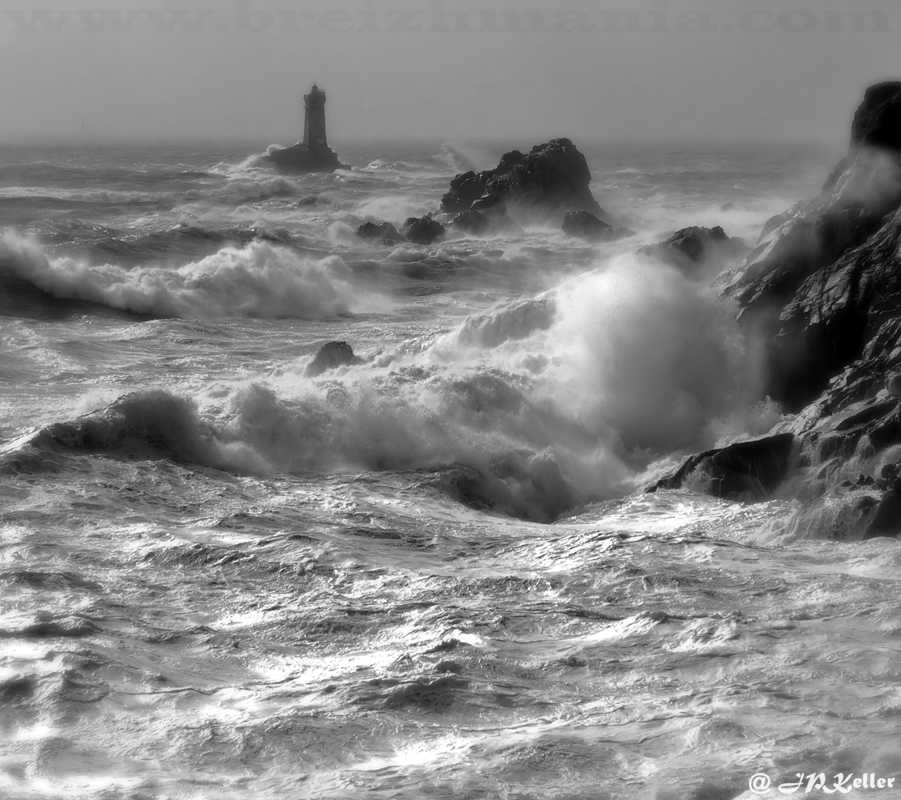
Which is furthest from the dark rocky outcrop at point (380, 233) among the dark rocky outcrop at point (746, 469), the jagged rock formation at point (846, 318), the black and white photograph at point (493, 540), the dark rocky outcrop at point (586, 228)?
the dark rocky outcrop at point (746, 469)

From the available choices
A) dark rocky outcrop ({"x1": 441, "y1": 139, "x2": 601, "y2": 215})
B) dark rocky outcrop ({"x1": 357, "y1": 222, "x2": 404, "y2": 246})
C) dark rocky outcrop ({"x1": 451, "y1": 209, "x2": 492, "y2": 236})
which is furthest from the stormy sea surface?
dark rocky outcrop ({"x1": 441, "y1": 139, "x2": 601, "y2": 215})

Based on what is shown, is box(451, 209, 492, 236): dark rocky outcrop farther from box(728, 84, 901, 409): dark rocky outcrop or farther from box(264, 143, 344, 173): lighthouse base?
box(728, 84, 901, 409): dark rocky outcrop

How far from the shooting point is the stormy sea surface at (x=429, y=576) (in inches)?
282

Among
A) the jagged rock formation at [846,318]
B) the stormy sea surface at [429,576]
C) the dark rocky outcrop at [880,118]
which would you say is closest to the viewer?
the stormy sea surface at [429,576]

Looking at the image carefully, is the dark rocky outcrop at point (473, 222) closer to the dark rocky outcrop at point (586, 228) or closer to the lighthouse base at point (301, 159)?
the dark rocky outcrop at point (586, 228)

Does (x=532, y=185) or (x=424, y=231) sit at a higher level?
(x=532, y=185)

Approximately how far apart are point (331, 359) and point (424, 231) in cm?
2264

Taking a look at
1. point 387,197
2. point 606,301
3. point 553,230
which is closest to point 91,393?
point 606,301

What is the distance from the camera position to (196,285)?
2689 cm

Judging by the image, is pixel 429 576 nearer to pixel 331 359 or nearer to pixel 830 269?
pixel 830 269

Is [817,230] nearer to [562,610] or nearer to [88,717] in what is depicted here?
[562,610]

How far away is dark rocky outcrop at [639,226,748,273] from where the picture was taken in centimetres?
1744

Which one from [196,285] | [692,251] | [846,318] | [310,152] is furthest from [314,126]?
[846,318]

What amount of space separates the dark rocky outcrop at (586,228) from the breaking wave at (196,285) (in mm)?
12125
